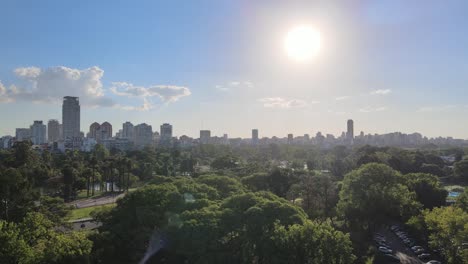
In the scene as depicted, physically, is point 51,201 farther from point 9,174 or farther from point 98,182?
point 98,182

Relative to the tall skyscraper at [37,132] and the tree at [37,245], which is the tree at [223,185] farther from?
the tall skyscraper at [37,132]

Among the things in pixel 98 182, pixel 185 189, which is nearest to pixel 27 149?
pixel 98 182

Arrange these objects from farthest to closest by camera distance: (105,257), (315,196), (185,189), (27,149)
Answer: (27,149), (315,196), (185,189), (105,257)

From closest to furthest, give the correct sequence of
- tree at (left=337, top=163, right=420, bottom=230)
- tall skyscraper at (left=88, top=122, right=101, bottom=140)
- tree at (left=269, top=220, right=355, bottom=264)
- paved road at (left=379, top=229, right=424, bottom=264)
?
tree at (left=269, top=220, right=355, bottom=264), paved road at (left=379, top=229, right=424, bottom=264), tree at (left=337, top=163, right=420, bottom=230), tall skyscraper at (left=88, top=122, right=101, bottom=140)

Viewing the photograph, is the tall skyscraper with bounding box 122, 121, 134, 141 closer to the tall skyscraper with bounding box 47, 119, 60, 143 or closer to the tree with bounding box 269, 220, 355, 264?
the tall skyscraper with bounding box 47, 119, 60, 143

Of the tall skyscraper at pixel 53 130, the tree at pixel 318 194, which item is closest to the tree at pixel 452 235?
the tree at pixel 318 194

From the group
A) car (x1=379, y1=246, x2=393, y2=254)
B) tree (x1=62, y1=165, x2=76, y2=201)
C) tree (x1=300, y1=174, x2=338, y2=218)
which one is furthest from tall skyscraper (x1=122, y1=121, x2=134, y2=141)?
car (x1=379, y1=246, x2=393, y2=254)
